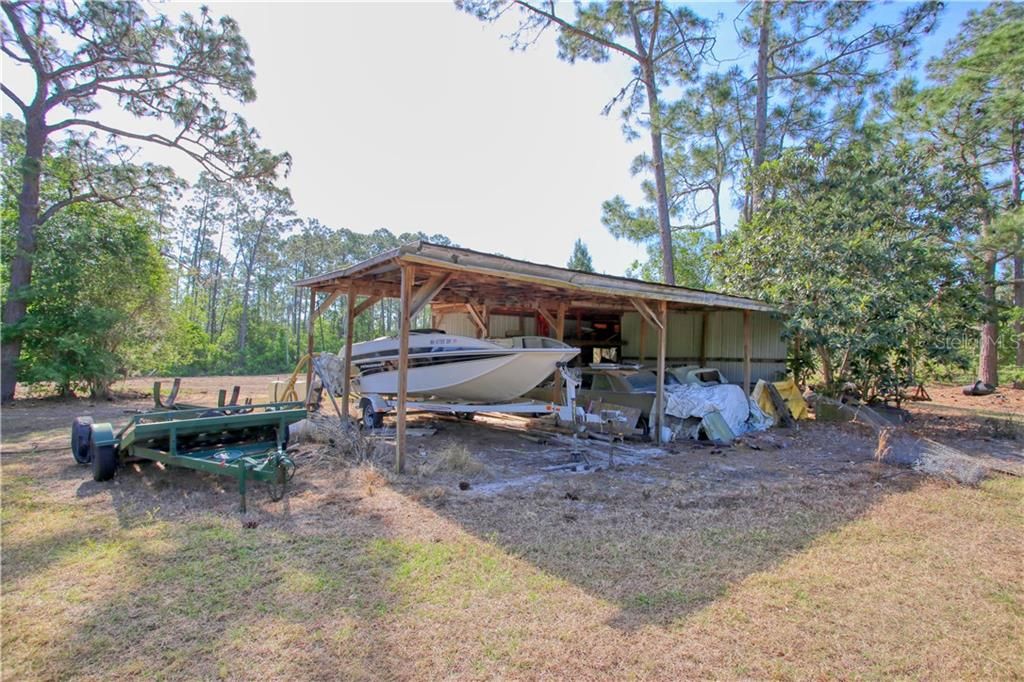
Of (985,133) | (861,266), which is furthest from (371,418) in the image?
(985,133)

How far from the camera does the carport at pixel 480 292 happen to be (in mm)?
5715

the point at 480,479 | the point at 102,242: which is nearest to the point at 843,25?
the point at 480,479

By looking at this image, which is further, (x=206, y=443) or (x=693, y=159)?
(x=693, y=159)

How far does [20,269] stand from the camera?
11766 mm

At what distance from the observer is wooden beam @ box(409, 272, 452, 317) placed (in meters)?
5.97

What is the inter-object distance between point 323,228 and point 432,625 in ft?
128

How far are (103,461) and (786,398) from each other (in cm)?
1160

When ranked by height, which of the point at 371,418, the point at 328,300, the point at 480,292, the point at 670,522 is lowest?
the point at 670,522

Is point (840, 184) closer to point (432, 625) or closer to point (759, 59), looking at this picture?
point (759, 59)

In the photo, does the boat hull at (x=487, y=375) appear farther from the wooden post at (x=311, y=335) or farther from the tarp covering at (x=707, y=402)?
the tarp covering at (x=707, y=402)

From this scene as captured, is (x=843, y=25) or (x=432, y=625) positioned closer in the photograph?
(x=432, y=625)

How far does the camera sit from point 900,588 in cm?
323

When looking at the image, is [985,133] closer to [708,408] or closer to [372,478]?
[708,408]

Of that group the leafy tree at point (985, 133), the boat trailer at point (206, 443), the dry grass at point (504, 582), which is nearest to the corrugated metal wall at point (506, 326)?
the boat trailer at point (206, 443)
